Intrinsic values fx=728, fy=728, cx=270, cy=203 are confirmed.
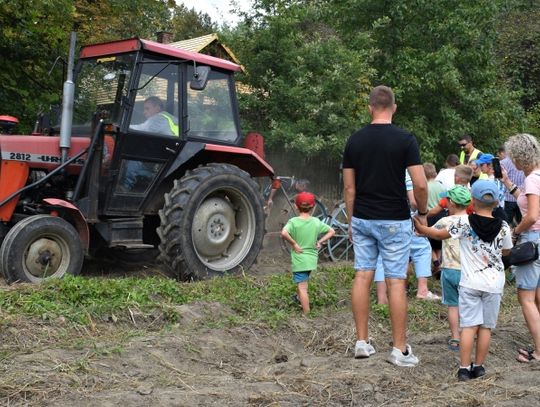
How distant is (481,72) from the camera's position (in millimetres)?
15781

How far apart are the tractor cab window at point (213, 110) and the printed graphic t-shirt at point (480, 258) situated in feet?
12.8

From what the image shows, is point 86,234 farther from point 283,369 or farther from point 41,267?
point 283,369

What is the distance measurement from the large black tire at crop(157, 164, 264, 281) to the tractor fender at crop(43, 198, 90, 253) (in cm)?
81

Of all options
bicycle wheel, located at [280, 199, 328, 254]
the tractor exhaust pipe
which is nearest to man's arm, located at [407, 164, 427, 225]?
the tractor exhaust pipe

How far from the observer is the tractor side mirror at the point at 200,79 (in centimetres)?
776

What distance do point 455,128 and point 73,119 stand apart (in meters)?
9.41

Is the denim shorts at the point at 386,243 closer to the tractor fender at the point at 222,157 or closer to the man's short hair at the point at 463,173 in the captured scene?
the man's short hair at the point at 463,173

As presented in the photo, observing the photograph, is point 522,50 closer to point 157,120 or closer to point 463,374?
point 157,120

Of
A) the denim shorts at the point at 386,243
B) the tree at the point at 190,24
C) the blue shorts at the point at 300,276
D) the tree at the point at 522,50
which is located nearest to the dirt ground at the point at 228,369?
the blue shorts at the point at 300,276

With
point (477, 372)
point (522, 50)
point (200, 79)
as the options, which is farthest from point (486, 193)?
point (522, 50)

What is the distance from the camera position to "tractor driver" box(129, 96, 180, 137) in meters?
8.02

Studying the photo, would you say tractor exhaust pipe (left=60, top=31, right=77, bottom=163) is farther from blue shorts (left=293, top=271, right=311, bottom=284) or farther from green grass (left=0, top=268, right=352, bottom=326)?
blue shorts (left=293, top=271, right=311, bottom=284)

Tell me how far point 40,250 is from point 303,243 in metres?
2.57

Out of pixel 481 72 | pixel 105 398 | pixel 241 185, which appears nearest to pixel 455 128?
pixel 481 72
